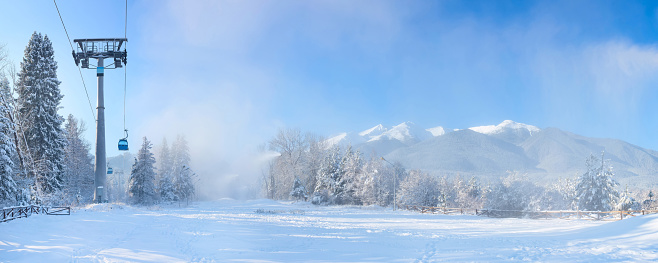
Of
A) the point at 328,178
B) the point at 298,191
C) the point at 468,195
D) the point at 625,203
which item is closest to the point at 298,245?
the point at 625,203

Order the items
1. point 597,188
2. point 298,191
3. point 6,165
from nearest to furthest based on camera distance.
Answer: point 6,165
point 597,188
point 298,191

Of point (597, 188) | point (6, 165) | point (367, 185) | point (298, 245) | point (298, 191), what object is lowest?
point (298, 191)

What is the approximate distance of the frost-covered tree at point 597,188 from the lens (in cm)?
4888

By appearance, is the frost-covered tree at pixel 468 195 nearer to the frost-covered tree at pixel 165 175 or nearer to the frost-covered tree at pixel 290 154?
the frost-covered tree at pixel 290 154

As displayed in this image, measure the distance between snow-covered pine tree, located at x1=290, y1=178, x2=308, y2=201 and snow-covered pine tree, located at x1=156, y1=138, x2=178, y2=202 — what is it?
72.3ft

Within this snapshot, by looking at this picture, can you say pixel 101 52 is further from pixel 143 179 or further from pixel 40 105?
pixel 143 179

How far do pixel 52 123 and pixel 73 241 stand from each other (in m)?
24.4

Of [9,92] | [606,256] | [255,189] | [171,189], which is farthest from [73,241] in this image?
[255,189]

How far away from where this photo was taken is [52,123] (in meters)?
34.7

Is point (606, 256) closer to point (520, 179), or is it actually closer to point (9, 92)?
point (9, 92)

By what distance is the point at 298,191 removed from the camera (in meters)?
76.4

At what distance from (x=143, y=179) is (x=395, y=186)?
41371 mm

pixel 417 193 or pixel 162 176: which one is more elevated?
pixel 162 176

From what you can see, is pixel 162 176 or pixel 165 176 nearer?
pixel 165 176
